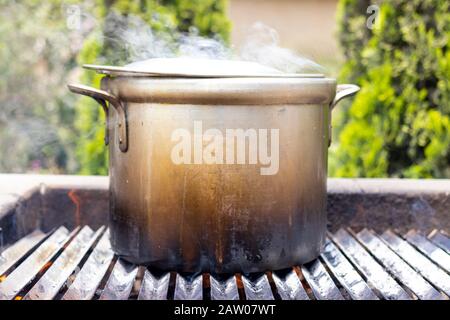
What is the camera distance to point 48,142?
230 inches

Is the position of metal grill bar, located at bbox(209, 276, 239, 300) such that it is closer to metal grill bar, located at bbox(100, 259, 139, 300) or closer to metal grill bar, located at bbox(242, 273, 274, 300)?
metal grill bar, located at bbox(242, 273, 274, 300)

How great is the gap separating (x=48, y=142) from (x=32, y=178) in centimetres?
382

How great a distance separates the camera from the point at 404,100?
2.88m

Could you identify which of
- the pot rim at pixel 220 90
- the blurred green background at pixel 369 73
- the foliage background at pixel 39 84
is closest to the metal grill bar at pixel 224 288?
the pot rim at pixel 220 90

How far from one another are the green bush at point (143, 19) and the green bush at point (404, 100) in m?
1.09

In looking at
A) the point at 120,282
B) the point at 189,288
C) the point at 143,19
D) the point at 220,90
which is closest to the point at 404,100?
the point at 143,19

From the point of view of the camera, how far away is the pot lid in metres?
1.48

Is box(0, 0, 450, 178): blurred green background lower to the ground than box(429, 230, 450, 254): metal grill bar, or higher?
higher

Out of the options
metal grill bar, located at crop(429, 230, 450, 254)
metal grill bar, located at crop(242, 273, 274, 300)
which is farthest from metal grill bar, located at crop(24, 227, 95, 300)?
metal grill bar, located at crop(429, 230, 450, 254)

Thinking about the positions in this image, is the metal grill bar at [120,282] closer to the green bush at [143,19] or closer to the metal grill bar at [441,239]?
the metal grill bar at [441,239]

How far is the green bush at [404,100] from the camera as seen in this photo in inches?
106

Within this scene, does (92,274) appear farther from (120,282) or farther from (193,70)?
(193,70)

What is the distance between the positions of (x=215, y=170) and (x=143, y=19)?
6.53ft

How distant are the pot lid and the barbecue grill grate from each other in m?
0.60
